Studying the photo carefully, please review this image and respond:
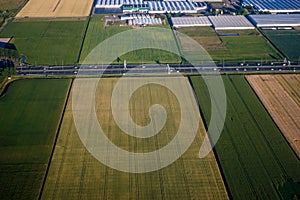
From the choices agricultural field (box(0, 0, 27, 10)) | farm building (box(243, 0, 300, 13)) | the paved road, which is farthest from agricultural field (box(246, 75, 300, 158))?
agricultural field (box(0, 0, 27, 10))

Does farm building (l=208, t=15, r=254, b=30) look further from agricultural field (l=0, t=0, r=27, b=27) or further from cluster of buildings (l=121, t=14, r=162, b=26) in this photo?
agricultural field (l=0, t=0, r=27, b=27)

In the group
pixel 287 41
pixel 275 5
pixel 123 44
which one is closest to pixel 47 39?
pixel 123 44

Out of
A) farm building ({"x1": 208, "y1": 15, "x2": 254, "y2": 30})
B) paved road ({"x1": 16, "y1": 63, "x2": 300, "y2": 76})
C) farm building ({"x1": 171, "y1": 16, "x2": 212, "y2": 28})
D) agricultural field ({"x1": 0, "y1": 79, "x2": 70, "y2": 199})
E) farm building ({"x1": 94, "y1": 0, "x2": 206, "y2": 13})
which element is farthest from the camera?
farm building ({"x1": 94, "y1": 0, "x2": 206, "y2": 13})

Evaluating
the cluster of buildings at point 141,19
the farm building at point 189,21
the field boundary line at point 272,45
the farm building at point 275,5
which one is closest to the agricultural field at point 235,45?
the field boundary line at point 272,45

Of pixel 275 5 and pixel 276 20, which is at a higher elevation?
pixel 275 5

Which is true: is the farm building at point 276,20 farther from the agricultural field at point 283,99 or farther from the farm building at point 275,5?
the agricultural field at point 283,99

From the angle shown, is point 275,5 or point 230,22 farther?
point 275,5

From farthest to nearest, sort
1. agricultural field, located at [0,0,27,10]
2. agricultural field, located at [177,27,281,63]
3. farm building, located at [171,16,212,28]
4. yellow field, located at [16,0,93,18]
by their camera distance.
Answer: agricultural field, located at [0,0,27,10], yellow field, located at [16,0,93,18], farm building, located at [171,16,212,28], agricultural field, located at [177,27,281,63]

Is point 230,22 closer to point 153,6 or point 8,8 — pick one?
point 153,6
